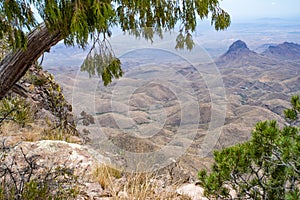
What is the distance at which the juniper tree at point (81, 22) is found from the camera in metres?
1.53

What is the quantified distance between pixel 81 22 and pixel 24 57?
1.01 m

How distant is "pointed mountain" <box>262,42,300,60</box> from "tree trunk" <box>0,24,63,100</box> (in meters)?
201

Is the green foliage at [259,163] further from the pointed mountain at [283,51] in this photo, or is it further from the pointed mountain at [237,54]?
the pointed mountain at [283,51]

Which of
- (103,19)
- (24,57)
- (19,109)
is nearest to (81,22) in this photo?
(103,19)

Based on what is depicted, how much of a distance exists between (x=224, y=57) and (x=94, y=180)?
168m

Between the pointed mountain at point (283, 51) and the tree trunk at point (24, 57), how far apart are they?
20132 cm

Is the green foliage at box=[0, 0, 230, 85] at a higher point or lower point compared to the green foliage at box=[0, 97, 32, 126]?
higher

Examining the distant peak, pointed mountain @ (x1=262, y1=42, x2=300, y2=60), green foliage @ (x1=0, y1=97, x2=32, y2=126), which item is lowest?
pointed mountain @ (x1=262, y1=42, x2=300, y2=60)

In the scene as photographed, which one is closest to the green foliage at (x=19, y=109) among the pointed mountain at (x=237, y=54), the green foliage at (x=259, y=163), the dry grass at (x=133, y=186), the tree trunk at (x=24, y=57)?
the tree trunk at (x=24, y=57)

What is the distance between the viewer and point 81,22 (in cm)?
155

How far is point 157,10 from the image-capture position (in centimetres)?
238

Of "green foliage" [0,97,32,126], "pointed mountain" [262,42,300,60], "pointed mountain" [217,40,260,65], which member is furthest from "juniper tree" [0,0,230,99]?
"pointed mountain" [262,42,300,60]

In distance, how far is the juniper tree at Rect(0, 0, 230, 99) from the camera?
1526mm

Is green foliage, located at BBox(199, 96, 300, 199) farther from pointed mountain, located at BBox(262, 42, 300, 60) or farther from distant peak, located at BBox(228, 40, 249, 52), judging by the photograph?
pointed mountain, located at BBox(262, 42, 300, 60)
